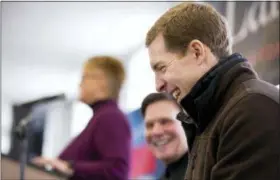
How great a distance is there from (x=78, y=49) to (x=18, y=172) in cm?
257

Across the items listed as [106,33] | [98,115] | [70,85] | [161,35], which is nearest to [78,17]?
[106,33]

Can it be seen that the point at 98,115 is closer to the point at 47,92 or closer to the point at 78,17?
the point at 78,17

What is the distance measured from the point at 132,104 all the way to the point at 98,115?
190 centimetres

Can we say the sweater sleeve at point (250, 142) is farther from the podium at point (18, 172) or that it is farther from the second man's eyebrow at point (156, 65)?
the podium at point (18, 172)

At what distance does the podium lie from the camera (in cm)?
185

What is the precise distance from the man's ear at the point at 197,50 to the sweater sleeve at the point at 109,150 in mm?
893

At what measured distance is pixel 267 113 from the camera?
3.15 feet

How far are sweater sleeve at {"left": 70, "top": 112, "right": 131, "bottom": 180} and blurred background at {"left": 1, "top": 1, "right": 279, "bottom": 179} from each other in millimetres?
204

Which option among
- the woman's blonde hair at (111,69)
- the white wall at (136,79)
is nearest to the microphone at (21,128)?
the woman's blonde hair at (111,69)

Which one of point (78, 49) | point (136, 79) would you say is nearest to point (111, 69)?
point (136, 79)

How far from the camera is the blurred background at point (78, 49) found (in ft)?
6.93

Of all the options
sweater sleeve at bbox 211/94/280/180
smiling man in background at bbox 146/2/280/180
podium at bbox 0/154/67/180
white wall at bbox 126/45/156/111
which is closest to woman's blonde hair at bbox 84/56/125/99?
podium at bbox 0/154/67/180

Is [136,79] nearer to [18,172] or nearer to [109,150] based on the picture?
[109,150]

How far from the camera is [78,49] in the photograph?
4.40 metres
